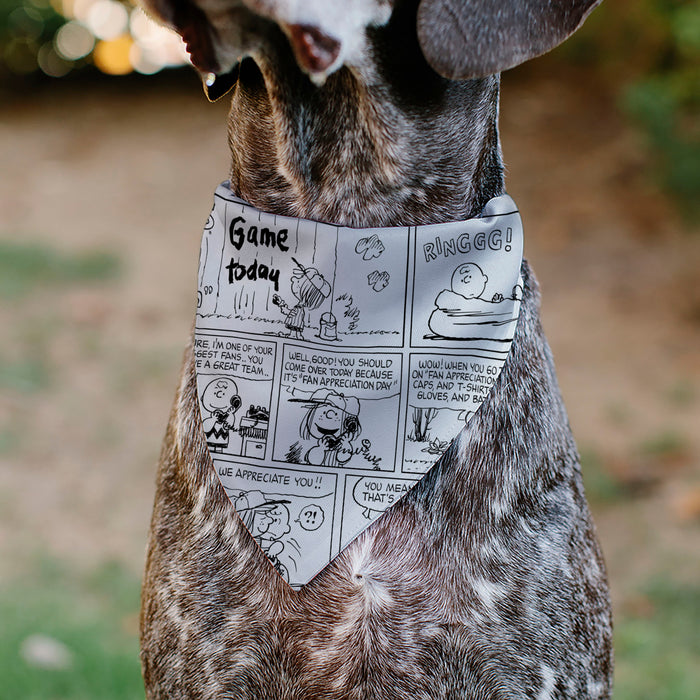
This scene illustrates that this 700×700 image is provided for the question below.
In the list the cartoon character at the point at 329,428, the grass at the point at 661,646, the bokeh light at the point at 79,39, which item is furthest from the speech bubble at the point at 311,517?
the bokeh light at the point at 79,39

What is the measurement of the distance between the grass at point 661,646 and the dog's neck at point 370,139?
2556 millimetres

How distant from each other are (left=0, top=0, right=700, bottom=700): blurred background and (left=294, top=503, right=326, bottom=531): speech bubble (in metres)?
1.97

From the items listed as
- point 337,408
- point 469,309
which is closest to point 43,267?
point 337,408

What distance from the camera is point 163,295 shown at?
7.69 metres

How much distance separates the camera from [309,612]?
7.13 ft

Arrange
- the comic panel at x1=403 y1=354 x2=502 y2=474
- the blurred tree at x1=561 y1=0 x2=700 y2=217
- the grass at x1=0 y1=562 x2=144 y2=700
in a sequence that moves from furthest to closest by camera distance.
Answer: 1. the blurred tree at x1=561 y1=0 x2=700 y2=217
2. the grass at x1=0 y1=562 x2=144 y2=700
3. the comic panel at x1=403 y1=354 x2=502 y2=474

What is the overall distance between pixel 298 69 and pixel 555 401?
1.00 m

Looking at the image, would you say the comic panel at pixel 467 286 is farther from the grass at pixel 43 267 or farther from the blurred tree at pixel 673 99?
the grass at pixel 43 267

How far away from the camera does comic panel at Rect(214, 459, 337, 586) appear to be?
218 centimetres

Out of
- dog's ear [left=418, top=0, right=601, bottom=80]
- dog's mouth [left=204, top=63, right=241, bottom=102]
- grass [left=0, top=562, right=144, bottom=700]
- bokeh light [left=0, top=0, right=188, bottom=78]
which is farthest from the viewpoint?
bokeh light [left=0, top=0, right=188, bottom=78]

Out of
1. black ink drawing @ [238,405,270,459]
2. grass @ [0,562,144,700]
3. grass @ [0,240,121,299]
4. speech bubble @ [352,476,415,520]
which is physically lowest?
grass @ [0,562,144,700]

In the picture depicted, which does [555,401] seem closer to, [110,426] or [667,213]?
[110,426]

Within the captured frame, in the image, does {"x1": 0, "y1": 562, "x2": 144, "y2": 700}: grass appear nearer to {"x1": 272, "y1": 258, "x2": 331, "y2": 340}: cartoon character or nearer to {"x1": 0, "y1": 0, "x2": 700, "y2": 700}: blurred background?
{"x1": 0, "y1": 0, "x2": 700, "y2": 700}: blurred background

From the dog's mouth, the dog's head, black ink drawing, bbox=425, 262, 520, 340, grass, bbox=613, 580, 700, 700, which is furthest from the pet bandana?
grass, bbox=613, 580, 700, 700
